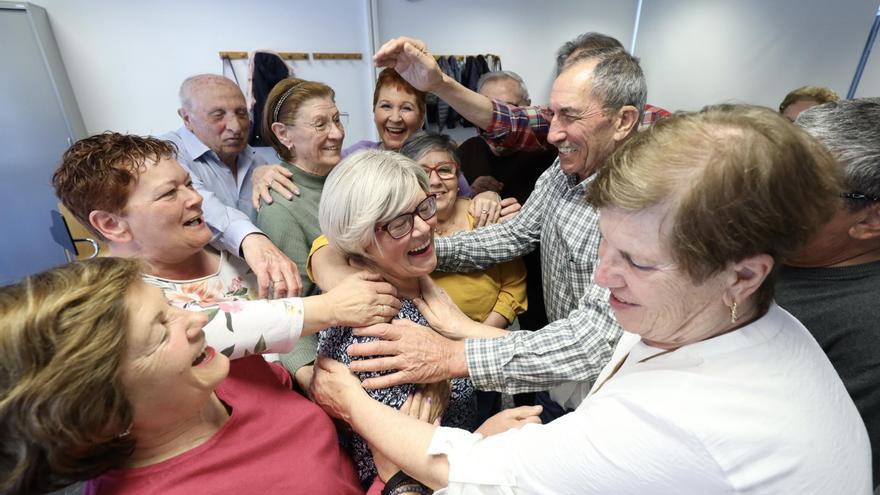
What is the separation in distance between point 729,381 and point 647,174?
15.3 inches

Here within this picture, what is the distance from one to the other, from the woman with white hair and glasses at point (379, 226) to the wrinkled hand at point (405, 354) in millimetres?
48

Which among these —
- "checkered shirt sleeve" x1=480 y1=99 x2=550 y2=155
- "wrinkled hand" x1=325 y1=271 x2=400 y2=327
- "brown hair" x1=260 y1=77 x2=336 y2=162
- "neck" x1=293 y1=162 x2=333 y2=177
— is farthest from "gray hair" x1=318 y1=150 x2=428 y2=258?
"checkered shirt sleeve" x1=480 y1=99 x2=550 y2=155

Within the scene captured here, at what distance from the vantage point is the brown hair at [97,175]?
1.24m

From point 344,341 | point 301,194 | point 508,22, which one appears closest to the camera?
point 344,341

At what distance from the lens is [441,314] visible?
58.0 inches

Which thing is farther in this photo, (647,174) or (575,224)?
(575,224)

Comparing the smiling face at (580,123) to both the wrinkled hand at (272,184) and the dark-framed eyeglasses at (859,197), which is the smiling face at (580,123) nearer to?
the dark-framed eyeglasses at (859,197)

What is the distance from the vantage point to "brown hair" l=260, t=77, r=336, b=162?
6.70 feet

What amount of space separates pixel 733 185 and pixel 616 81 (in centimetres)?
103

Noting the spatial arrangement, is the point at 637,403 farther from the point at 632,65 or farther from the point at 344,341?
the point at 632,65

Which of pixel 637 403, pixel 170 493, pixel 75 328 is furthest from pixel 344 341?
pixel 637 403

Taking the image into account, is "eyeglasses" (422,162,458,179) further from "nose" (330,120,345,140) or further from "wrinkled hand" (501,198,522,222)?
"nose" (330,120,345,140)

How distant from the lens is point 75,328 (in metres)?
0.71

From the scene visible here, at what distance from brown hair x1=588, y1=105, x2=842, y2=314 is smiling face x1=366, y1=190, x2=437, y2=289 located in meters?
0.75
